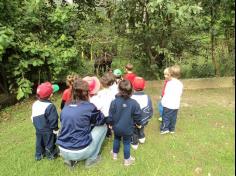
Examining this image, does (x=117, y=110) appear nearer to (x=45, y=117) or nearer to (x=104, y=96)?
(x=104, y=96)

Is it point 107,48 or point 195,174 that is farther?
point 107,48

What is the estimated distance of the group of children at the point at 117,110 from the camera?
17.0 feet

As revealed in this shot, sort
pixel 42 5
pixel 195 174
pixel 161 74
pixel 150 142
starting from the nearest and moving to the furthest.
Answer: pixel 195 174, pixel 150 142, pixel 42 5, pixel 161 74

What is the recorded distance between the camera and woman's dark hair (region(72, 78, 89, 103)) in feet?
16.7

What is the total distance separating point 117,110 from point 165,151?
1.14 m

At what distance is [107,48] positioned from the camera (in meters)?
10.4

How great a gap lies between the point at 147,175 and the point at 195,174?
24.7 inches

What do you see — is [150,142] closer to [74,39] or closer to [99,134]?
[99,134]

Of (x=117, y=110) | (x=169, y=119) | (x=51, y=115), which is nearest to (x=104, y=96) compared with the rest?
(x=117, y=110)

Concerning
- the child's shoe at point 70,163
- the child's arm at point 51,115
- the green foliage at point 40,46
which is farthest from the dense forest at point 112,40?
the child's shoe at point 70,163

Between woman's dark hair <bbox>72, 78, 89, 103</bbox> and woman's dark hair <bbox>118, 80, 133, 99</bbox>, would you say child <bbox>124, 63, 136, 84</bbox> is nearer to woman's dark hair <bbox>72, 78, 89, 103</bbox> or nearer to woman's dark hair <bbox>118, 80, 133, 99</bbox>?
woman's dark hair <bbox>118, 80, 133, 99</bbox>

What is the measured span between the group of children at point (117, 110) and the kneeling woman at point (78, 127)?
0.31 metres

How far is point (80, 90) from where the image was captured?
16.8ft

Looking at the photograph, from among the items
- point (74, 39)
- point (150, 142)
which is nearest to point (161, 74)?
point (74, 39)
